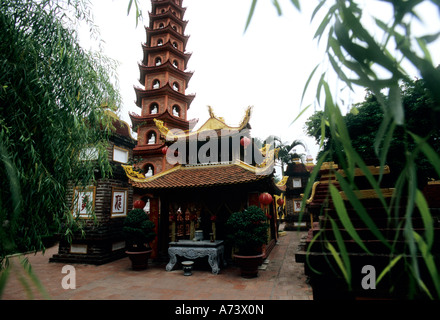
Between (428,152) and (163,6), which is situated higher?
(163,6)

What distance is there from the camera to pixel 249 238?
6.07 meters

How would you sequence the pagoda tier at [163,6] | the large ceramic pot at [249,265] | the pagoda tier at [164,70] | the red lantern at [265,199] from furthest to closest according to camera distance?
the pagoda tier at [163,6], the pagoda tier at [164,70], the red lantern at [265,199], the large ceramic pot at [249,265]

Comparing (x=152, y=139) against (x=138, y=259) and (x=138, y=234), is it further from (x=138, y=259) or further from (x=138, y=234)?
(x=138, y=259)

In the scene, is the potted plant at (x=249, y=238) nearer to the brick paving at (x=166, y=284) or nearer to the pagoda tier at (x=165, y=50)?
the brick paving at (x=166, y=284)

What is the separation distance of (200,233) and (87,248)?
3.97 meters

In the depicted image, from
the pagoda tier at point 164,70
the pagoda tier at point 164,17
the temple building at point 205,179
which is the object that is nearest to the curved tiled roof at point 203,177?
the temple building at point 205,179

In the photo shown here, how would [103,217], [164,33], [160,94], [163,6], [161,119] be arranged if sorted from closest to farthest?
[103,217] → [161,119] → [160,94] → [164,33] → [163,6]

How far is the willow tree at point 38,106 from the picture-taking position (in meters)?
2.67

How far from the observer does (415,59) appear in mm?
583

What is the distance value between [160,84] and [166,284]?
12.9m

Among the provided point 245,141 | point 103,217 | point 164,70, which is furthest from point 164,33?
point 103,217

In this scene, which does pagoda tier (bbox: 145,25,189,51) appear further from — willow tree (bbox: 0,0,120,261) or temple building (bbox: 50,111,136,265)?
willow tree (bbox: 0,0,120,261)

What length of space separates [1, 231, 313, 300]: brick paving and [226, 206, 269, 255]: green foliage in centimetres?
77

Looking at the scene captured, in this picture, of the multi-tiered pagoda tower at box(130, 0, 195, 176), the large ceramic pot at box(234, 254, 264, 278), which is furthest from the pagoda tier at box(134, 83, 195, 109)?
the large ceramic pot at box(234, 254, 264, 278)
